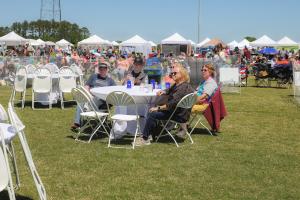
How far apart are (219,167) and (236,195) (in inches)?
45.5

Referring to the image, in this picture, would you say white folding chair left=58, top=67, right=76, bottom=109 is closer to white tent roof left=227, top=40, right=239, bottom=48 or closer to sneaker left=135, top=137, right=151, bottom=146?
sneaker left=135, top=137, right=151, bottom=146

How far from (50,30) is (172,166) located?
76.9 metres

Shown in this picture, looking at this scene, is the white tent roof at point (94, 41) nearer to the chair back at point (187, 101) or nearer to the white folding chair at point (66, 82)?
the white folding chair at point (66, 82)

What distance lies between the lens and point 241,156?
22.3 ft

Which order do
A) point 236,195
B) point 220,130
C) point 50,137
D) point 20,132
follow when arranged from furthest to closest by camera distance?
1. point 220,130
2. point 50,137
3. point 236,195
4. point 20,132

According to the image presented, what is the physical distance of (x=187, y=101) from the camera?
23.7ft

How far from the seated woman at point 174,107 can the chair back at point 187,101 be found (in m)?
0.13

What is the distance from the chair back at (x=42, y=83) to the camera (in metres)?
11.5

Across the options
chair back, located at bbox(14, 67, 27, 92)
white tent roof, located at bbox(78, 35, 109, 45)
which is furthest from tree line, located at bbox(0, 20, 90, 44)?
chair back, located at bbox(14, 67, 27, 92)

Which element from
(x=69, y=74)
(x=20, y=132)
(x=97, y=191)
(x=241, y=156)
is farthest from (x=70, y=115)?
(x=20, y=132)

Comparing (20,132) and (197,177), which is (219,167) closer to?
(197,177)

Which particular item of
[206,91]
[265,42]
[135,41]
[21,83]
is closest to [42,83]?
[21,83]

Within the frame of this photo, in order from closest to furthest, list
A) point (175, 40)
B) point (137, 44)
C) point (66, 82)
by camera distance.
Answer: point (66, 82)
point (175, 40)
point (137, 44)

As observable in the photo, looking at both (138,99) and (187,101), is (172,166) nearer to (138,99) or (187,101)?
(187,101)
